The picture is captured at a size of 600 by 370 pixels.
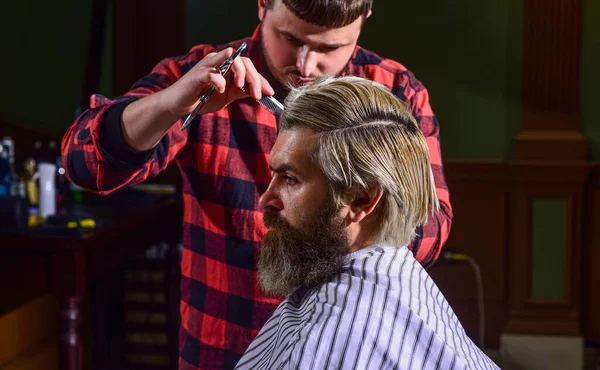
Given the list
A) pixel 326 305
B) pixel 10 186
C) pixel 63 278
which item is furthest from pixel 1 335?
pixel 326 305

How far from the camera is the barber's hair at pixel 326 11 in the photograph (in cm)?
131

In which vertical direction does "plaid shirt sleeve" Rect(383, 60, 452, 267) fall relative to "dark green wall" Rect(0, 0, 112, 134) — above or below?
below

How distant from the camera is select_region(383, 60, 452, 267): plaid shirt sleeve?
1.36 metres

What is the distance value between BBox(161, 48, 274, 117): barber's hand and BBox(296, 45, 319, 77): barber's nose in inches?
6.5

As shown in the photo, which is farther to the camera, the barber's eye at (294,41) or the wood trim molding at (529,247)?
the wood trim molding at (529,247)

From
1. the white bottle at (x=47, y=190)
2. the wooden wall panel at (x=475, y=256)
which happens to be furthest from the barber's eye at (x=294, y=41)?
the wooden wall panel at (x=475, y=256)

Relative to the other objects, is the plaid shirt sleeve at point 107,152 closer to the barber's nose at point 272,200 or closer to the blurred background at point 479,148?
the barber's nose at point 272,200

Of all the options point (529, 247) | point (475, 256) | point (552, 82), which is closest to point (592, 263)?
point (529, 247)

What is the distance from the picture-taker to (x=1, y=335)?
2344 mm

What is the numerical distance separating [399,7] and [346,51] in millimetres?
2313

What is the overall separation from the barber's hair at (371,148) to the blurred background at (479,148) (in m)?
2.32

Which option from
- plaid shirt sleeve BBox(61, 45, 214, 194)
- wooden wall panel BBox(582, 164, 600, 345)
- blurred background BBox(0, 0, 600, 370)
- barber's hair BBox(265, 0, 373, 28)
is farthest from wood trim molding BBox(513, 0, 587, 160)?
plaid shirt sleeve BBox(61, 45, 214, 194)

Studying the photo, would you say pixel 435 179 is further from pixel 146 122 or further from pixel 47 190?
pixel 47 190

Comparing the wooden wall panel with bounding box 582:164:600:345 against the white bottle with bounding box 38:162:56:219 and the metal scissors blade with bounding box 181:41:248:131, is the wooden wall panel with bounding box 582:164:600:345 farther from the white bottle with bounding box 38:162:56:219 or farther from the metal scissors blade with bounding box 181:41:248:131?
the metal scissors blade with bounding box 181:41:248:131
